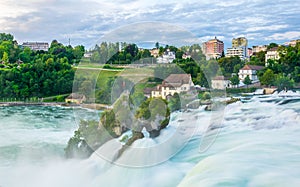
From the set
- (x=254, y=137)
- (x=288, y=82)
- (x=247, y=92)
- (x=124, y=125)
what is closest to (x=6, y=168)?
(x=124, y=125)

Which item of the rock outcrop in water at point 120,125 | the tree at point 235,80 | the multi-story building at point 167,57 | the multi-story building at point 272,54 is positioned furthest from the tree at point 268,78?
the rock outcrop in water at point 120,125

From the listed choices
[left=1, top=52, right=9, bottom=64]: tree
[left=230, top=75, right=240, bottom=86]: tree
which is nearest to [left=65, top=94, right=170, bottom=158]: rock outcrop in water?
[left=230, top=75, right=240, bottom=86]: tree

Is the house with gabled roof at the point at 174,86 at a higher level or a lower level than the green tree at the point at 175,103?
higher

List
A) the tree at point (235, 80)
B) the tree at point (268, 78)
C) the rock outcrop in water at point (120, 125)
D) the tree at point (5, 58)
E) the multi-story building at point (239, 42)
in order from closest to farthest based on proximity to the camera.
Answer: the rock outcrop in water at point (120, 125) < the tree at point (268, 78) < the tree at point (235, 80) < the tree at point (5, 58) < the multi-story building at point (239, 42)

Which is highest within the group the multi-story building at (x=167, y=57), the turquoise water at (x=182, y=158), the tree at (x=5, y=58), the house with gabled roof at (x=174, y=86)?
the tree at (x=5, y=58)

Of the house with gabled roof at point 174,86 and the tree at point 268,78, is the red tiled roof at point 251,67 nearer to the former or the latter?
the tree at point 268,78

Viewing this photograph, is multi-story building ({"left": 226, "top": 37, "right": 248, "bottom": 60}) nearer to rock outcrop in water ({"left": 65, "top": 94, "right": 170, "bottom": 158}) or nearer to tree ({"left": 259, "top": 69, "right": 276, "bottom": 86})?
tree ({"left": 259, "top": 69, "right": 276, "bottom": 86})

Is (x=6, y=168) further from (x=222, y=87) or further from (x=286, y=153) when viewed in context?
(x=222, y=87)

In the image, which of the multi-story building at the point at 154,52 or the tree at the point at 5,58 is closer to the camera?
the multi-story building at the point at 154,52
